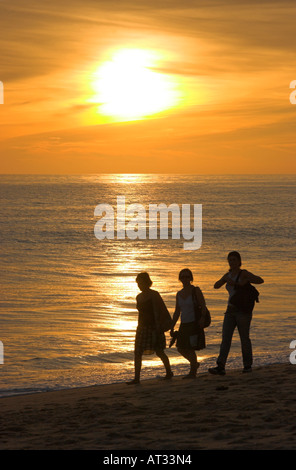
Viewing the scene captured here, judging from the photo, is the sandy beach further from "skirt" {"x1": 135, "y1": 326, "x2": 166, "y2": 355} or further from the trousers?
"skirt" {"x1": 135, "y1": 326, "x2": 166, "y2": 355}

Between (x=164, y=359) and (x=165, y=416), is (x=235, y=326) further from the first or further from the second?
(x=165, y=416)

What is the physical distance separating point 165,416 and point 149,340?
2044 mm

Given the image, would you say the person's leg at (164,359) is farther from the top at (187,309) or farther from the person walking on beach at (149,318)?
the top at (187,309)

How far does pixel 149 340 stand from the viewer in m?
9.34

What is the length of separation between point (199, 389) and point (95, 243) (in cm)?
3277

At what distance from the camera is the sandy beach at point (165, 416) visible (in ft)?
20.9

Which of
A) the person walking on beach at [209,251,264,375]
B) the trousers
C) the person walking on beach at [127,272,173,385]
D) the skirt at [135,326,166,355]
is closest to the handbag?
the person walking on beach at [209,251,264,375]

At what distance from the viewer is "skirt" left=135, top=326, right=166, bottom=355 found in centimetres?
931

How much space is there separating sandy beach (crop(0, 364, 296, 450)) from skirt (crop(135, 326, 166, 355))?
0.51 meters

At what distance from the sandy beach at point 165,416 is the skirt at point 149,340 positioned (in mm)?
511

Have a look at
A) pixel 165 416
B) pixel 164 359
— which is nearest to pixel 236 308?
pixel 164 359

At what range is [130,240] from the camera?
144 ft

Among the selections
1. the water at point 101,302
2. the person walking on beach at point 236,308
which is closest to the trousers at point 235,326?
the person walking on beach at point 236,308
